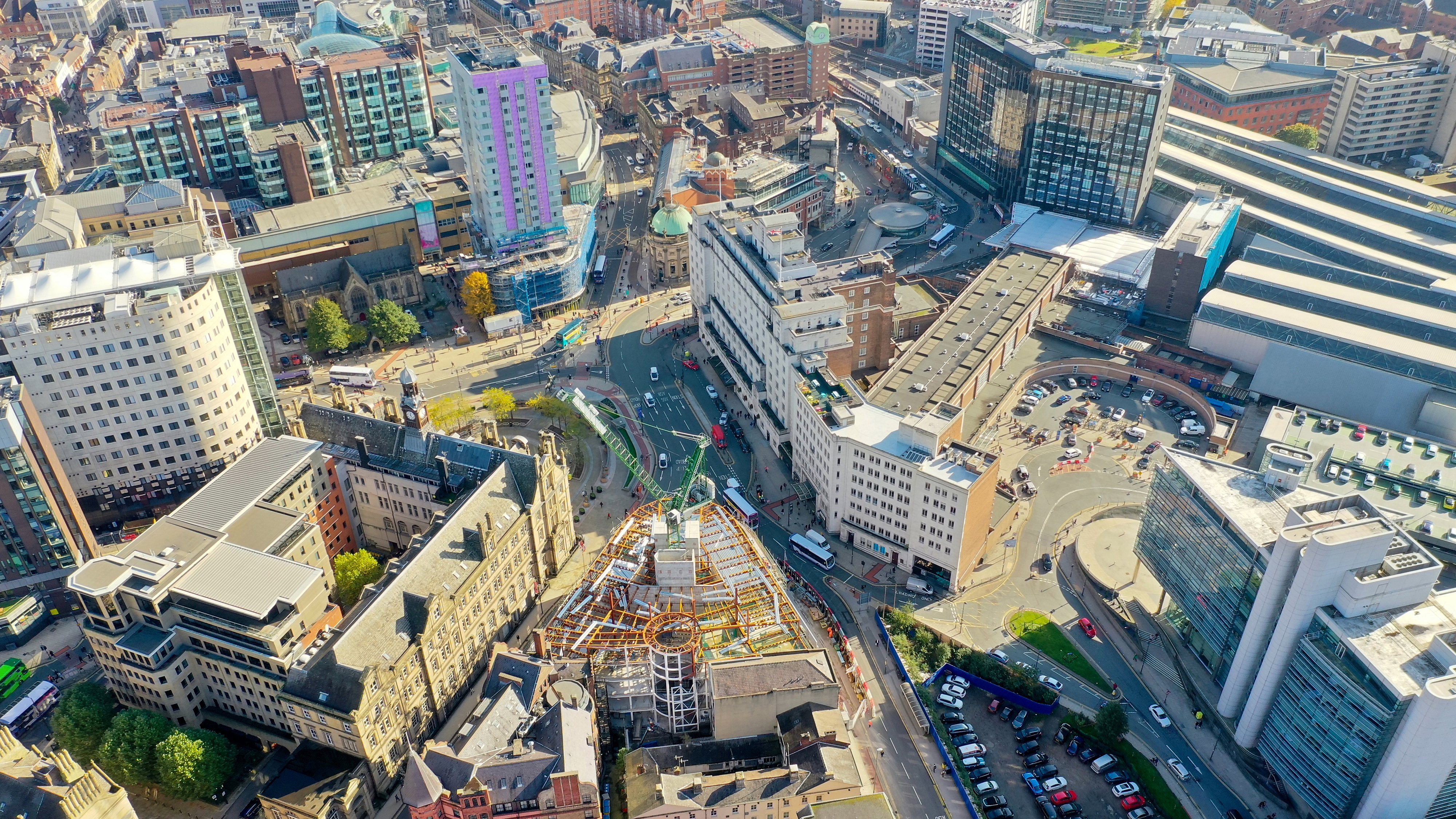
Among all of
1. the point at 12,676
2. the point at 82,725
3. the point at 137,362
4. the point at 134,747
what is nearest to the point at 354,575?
the point at 134,747

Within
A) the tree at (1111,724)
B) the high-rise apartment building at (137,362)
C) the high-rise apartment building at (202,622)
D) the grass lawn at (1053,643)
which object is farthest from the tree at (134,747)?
the tree at (1111,724)

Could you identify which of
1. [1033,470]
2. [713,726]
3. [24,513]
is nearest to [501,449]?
[713,726]

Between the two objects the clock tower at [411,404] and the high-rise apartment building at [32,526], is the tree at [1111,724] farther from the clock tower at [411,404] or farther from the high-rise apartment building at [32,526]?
the high-rise apartment building at [32,526]

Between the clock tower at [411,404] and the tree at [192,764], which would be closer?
the tree at [192,764]

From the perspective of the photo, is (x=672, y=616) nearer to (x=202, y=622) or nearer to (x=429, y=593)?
(x=429, y=593)

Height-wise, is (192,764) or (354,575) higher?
(354,575)

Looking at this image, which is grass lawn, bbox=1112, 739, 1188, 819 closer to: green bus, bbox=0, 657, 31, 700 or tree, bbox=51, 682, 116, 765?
tree, bbox=51, 682, 116, 765

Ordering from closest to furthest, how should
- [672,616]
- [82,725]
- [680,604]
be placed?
1. [82,725]
2. [672,616]
3. [680,604]

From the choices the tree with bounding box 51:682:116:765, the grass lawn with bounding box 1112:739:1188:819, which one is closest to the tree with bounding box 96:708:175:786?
the tree with bounding box 51:682:116:765
